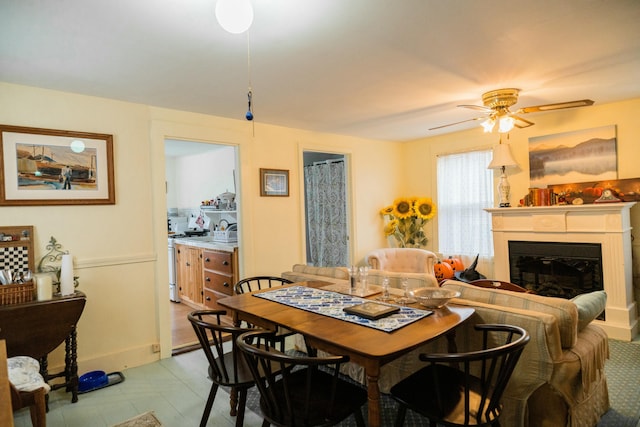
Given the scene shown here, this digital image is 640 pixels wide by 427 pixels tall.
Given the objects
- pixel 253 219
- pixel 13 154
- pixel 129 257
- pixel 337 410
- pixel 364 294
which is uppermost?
pixel 13 154

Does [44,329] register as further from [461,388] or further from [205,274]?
[461,388]

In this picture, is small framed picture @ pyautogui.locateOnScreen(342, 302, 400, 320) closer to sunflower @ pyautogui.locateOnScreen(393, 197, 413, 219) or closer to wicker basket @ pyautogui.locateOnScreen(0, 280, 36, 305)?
wicker basket @ pyautogui.locateOnScreen(0, 280, 36, 305)

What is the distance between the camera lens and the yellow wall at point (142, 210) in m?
2.85

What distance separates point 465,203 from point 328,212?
1.98 meters

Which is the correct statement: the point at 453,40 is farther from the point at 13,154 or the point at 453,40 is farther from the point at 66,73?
the point at 13,154

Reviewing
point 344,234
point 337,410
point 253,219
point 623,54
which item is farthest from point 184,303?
point 623,54

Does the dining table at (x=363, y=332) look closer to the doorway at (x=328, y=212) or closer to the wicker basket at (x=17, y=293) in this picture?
the wicker basket at (x=17, y=293)

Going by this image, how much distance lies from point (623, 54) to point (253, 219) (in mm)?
3323

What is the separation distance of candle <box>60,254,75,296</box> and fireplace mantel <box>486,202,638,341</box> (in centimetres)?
429

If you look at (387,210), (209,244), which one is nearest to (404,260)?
(387,210)

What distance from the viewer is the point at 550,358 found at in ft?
5.89

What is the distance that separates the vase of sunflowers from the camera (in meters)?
5.02

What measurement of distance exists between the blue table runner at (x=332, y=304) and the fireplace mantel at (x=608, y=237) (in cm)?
267

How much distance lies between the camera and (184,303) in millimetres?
5188
